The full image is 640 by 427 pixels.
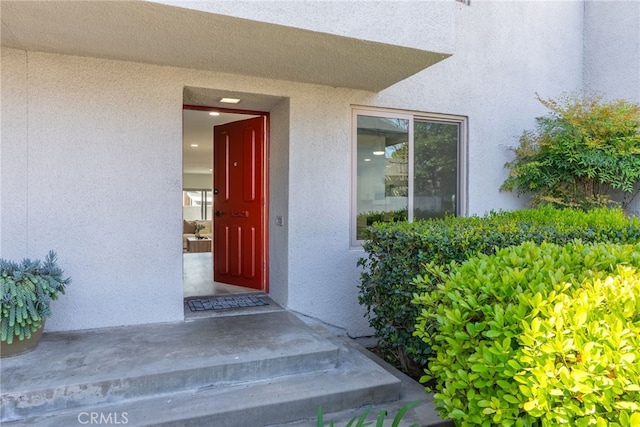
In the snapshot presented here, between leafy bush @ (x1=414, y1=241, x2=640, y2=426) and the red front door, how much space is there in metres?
3.19

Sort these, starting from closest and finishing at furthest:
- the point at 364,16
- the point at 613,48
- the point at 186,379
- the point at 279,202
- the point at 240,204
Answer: the point at 186,379, the point at 364,16, the point at 279,202, the point at 240,204, the point at 613,48

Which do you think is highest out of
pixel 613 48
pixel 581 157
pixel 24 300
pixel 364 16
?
pixel 613 48

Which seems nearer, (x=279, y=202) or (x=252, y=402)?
(x=252, y=402)

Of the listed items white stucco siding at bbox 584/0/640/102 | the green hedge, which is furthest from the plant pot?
white stucco siding at bbox 584/0/640/102

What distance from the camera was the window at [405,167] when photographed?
5.18 metres

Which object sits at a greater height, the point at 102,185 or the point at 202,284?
the point at 102,185

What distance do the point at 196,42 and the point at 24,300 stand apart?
8.23ft

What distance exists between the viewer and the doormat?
4738mm

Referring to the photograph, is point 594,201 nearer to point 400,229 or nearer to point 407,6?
point 400,229

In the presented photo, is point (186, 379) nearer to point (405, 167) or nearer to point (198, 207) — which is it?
point (405, 167)

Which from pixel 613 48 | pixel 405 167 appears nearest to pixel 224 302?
pixel 405 167

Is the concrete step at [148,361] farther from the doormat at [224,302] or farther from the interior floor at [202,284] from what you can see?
the interior floor at [202,284]

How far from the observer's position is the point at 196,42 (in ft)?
11.4

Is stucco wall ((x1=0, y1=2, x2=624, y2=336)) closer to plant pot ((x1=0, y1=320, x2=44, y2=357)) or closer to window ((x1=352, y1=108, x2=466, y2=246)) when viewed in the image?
window ((x1=352, y1=108, x2=466, y2=246))
